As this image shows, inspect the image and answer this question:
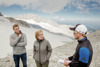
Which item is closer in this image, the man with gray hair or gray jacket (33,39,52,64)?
the man with gray hair

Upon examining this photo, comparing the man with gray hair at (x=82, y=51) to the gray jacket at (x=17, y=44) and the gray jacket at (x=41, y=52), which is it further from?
the gray jacket at (x=17, y=44)

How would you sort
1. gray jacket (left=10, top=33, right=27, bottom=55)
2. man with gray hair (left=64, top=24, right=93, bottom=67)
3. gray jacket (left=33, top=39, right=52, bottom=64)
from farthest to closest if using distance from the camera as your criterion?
gray jacket (left=10, top=33, right=27, bottom=55)
gray jacket (left=33, top=39, right=52, bottom=64)
man with gray hair (left=64, top=24, right=93, bottom=67)

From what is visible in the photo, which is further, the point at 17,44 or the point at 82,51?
the point at 17,44

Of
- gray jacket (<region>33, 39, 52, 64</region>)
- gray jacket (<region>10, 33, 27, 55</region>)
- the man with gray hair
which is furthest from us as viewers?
gray jacket (<region>10, 33, 27, 55</region>)

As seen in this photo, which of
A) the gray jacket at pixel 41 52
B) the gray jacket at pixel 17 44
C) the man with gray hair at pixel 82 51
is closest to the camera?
the man with gray hair at pixel 82 51

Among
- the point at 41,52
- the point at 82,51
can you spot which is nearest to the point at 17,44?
the point at 41,52

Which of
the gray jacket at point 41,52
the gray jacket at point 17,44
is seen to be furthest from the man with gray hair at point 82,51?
the gray jacket at point 17,44

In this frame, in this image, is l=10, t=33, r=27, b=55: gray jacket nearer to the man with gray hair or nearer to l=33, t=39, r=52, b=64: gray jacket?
l=33, t=39, r=52, b=64: gray jacket

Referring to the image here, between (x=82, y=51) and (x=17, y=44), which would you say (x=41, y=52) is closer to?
(x=17, y=44)

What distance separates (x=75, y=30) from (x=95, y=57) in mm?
6296

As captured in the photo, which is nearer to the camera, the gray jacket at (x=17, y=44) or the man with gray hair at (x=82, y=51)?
the man with gray hair at (x=82, y=51)

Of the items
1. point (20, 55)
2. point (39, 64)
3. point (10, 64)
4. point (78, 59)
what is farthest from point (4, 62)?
point (78, 59)

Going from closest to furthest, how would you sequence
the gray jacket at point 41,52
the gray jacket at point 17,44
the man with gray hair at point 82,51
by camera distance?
the man with gray hair at point 82,51, the gray jacket at point 41,52, the gray jacket at point 17,44

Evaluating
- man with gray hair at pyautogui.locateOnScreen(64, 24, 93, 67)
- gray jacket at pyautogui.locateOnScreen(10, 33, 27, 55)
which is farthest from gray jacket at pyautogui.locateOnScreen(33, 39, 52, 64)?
man with gray hair at pyautogui.locateOnScreen(64, 24, 93, 67)
